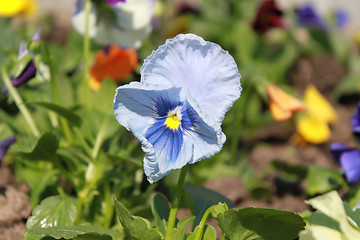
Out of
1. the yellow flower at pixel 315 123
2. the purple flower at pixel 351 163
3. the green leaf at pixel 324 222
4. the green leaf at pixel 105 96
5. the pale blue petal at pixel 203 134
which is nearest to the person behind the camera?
the pale blue petal at pixel 203 134

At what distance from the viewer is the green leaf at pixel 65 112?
1078mm

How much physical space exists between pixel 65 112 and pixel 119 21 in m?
0.40

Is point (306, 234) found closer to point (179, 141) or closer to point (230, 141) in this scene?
point (179, 141)

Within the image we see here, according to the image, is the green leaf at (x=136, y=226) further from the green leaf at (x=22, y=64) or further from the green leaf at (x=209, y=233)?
→ the green leaf at (x=22, y=64)

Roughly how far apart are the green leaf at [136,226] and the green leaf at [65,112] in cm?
31

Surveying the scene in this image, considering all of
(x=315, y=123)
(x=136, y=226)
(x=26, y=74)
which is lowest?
(x=315, y=123)

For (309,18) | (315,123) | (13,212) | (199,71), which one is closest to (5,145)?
(13,212)

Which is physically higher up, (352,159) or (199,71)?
(199,71)

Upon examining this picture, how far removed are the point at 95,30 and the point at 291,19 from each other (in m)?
1.73

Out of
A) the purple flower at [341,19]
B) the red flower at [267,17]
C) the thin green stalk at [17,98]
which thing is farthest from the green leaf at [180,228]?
Answer: the purple flower at [341,19]

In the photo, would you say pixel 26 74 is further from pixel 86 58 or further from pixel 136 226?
pixel 136 226

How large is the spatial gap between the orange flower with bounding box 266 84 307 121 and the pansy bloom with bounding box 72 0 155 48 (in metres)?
0.56

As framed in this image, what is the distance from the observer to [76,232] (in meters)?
0.87

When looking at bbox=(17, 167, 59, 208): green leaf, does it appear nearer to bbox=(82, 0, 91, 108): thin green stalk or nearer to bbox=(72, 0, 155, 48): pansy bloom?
bbox=(82, 0, 91, 108): thin green stalk
